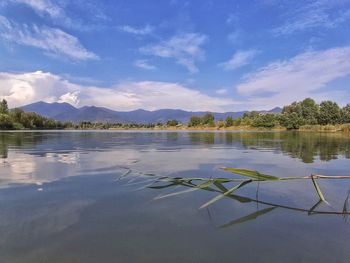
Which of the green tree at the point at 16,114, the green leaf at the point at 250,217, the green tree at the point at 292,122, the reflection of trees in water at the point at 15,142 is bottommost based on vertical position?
the green leaf at the point at 250,217

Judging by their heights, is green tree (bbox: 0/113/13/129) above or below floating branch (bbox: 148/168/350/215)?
above

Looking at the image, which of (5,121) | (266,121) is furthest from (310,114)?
(5,121)

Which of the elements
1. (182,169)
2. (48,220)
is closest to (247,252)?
(48,220)

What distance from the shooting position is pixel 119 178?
1086 cm

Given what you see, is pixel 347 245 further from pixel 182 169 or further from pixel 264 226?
pixel 182 169

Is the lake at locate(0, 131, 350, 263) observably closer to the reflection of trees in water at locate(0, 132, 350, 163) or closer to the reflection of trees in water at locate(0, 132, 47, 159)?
the reflection of trees in water at locate(0, 132, 350, 163)

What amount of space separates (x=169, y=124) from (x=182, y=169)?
160 meters

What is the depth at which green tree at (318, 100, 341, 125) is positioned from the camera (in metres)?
99.8

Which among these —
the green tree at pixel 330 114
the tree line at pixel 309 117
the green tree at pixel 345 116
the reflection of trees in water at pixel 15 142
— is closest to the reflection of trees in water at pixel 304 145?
the reflection of trees in water at pixel 15 142

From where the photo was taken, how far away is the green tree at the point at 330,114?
9981cm

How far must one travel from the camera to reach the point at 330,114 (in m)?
100

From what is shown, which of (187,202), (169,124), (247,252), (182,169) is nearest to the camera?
(247,252)

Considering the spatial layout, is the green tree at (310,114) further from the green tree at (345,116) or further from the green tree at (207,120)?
the green tree at (207,120)

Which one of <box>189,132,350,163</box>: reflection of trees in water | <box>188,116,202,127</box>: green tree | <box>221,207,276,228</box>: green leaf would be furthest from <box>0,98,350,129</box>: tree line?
<box>221,207,276,228</box>: green leaf
